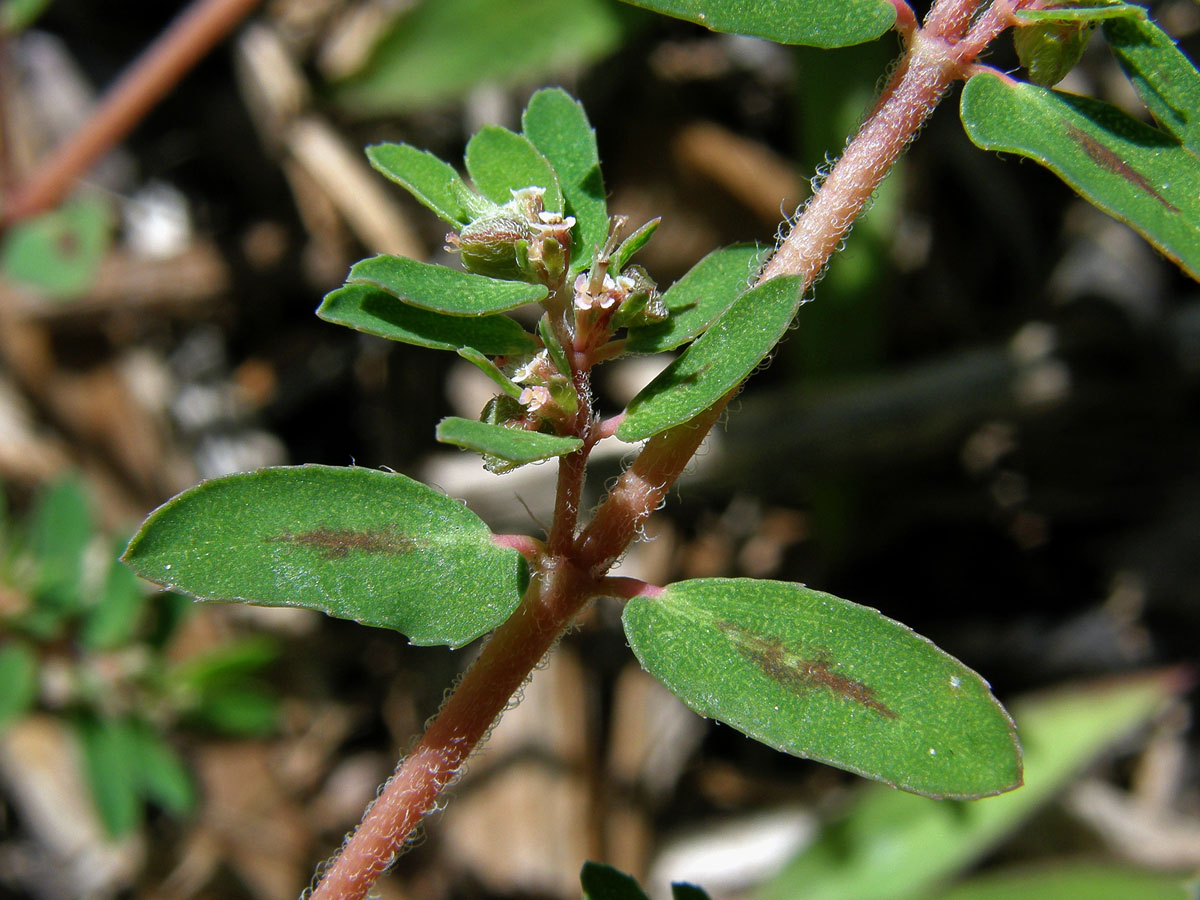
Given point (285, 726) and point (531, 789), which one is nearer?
point (531, 789)

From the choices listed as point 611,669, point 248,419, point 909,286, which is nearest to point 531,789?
point 611,669

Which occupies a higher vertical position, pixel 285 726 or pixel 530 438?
pixel 530 438

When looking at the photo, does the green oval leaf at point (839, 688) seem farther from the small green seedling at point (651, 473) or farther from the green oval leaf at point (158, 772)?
the green oval leaf at point (158, 772)

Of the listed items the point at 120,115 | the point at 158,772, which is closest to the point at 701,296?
the point at 158,772

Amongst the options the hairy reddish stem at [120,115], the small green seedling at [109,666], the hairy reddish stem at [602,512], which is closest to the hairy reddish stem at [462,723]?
the hairy reddish stem at [602,512]

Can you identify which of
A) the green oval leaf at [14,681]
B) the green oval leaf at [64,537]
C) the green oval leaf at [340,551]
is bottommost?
the green oval leaf at [14,681]

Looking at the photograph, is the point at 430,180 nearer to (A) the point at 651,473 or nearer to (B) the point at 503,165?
(B) the point at 503,165

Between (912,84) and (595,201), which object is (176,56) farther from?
(912,84)
